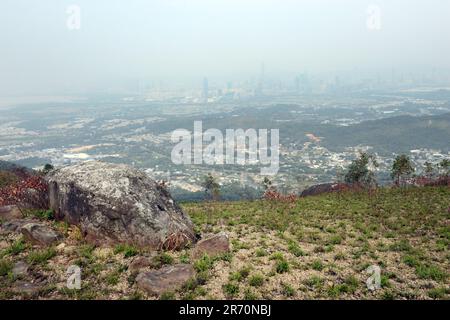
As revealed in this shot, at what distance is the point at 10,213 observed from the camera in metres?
16.2

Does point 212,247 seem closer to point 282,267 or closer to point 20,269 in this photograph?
point 282,267

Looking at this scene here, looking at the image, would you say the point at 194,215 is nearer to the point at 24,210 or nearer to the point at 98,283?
the point at 24,210

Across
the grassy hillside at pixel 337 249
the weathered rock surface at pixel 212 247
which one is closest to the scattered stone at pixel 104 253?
the weathered rock surface at pixel 212 247

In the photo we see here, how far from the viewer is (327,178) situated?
483 feet

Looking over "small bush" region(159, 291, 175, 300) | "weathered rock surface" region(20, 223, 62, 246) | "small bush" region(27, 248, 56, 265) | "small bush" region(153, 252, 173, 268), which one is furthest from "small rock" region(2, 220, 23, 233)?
"small bush" region(159, 291, 175, 300)

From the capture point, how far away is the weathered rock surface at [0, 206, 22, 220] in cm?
1607

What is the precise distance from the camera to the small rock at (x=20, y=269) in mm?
10664

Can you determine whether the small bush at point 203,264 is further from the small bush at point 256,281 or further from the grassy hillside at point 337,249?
the small bush at point 256,281

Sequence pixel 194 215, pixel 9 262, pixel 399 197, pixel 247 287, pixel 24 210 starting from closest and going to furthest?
1. pixel 247 287
2. pixel 9 262
3. pixel 24 210
4. pixel 194 215
5. pixel 399 197

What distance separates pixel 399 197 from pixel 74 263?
23185mm

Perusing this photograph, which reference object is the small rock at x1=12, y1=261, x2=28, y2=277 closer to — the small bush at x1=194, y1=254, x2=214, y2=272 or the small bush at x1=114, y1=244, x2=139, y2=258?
the small bush at x1=114, y1=244, x2=139, y2=258

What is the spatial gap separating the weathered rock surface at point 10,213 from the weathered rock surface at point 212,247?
972 cm

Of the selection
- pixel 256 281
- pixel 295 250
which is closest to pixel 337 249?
pixel 295 250
